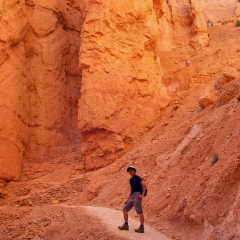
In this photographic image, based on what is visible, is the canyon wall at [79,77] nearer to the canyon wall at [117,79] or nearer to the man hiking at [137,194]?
the canyon wall at [117,79]

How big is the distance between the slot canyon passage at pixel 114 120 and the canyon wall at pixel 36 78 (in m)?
0.05

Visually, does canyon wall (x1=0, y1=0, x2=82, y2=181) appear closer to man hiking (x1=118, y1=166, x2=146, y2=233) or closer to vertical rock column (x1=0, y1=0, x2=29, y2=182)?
vertical rock column (x1=0, y1=0, x2=29, y2=182)

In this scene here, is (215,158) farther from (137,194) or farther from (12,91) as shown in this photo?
(12,91)

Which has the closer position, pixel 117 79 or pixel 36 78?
pixel 117 79

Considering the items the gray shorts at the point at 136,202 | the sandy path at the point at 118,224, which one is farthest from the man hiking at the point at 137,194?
the sandy path at the point at 118,224

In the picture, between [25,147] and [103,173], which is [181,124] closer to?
[103,173]

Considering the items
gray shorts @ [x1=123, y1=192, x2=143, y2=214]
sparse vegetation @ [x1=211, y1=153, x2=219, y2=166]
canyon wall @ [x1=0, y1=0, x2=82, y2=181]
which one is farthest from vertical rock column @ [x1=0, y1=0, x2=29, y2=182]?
sparse vegetation @ [x1=211, y1=153, x2=219, y2=166]

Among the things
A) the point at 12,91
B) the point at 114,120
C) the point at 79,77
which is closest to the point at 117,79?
the point at 114,120

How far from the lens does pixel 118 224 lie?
8281 mm

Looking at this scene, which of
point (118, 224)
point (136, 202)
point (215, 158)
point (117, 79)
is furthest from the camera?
point (117, 79)

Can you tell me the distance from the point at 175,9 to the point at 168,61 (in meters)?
6.62

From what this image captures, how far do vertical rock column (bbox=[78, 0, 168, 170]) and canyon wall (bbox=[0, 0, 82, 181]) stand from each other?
3.21m

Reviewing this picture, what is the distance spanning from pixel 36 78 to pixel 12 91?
7.55 ft

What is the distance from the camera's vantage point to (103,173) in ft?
45.7
